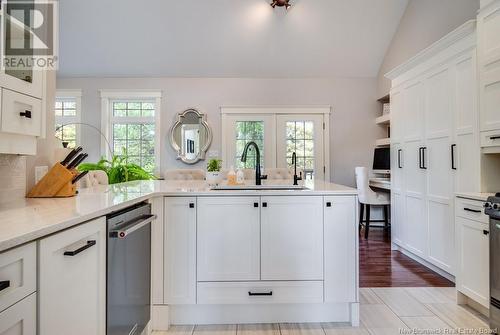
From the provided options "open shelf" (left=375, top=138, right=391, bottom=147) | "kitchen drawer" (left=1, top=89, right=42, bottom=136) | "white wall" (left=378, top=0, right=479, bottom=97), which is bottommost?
"kitchen drawer" (left=1, top=89, right=42, bottom=136)

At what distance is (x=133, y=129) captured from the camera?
5.58 metres

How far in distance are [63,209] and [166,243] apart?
889 millimetres

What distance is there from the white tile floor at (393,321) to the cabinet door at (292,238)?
0.34 meters

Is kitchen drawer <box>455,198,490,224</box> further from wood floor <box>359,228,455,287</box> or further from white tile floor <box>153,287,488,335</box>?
wood floor <box>359,228,455,287</box>

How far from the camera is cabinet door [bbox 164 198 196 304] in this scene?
1988 mm

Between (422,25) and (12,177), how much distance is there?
476 cm

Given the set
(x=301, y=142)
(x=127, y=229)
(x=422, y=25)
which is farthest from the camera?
(x=301, y=142)

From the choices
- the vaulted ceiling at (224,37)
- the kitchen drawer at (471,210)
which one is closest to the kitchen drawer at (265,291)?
the kitchen drawer at (471,210)

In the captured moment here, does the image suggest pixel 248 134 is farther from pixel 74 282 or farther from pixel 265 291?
pixel 74 282

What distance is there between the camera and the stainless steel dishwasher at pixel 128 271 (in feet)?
4.34

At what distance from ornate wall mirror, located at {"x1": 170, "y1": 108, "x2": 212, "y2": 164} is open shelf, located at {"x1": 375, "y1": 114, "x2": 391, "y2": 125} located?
115 inches

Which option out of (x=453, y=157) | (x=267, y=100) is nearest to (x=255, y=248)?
(x=453, y=157)

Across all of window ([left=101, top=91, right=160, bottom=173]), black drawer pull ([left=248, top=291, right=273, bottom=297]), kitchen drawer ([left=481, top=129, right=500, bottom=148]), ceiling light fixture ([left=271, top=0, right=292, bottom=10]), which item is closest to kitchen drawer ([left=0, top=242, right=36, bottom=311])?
black drawer pull ([left=248, top=291, right=273, bottom=297])
